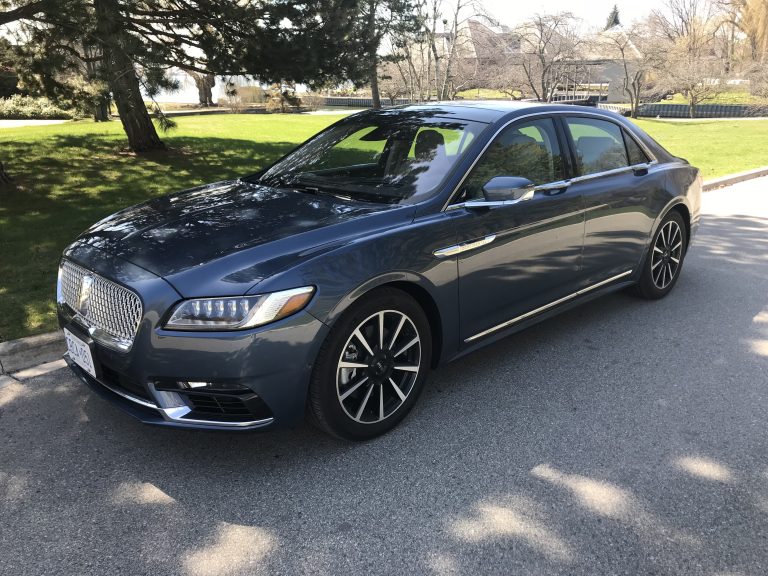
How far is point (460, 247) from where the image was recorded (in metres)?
3.33

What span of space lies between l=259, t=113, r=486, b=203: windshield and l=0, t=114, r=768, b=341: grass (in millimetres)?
2173

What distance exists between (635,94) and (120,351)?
3944 cm

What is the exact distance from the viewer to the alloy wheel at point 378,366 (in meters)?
2.99

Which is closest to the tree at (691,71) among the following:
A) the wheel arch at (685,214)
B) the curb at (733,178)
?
the curb at (733,178)

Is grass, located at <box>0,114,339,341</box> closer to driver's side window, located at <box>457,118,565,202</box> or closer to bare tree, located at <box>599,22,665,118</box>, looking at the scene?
driver's side window, located at <box>457,118,565,202</box>

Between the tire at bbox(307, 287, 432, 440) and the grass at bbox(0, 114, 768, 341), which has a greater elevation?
the grass at bbox(0, 114, 768, 341)

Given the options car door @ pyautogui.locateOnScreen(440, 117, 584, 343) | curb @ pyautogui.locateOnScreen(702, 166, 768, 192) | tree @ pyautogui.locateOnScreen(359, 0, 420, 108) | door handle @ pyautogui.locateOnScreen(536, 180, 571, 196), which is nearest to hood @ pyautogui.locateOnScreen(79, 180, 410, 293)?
car door @ pyautogui.locateOnScreen(440, 117, 584, 343)

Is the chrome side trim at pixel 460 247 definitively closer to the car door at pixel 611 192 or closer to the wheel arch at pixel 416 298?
the wheel arch at pixel 416 298

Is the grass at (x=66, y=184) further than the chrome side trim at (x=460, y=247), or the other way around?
the grass at (x=66, y=184)

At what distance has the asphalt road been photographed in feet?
7.87

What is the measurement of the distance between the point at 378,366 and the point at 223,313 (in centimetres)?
86

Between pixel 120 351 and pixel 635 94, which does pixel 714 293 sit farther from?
pixel 635 94

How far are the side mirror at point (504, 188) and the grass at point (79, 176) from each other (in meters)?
3.19

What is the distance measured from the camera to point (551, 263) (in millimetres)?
3938
